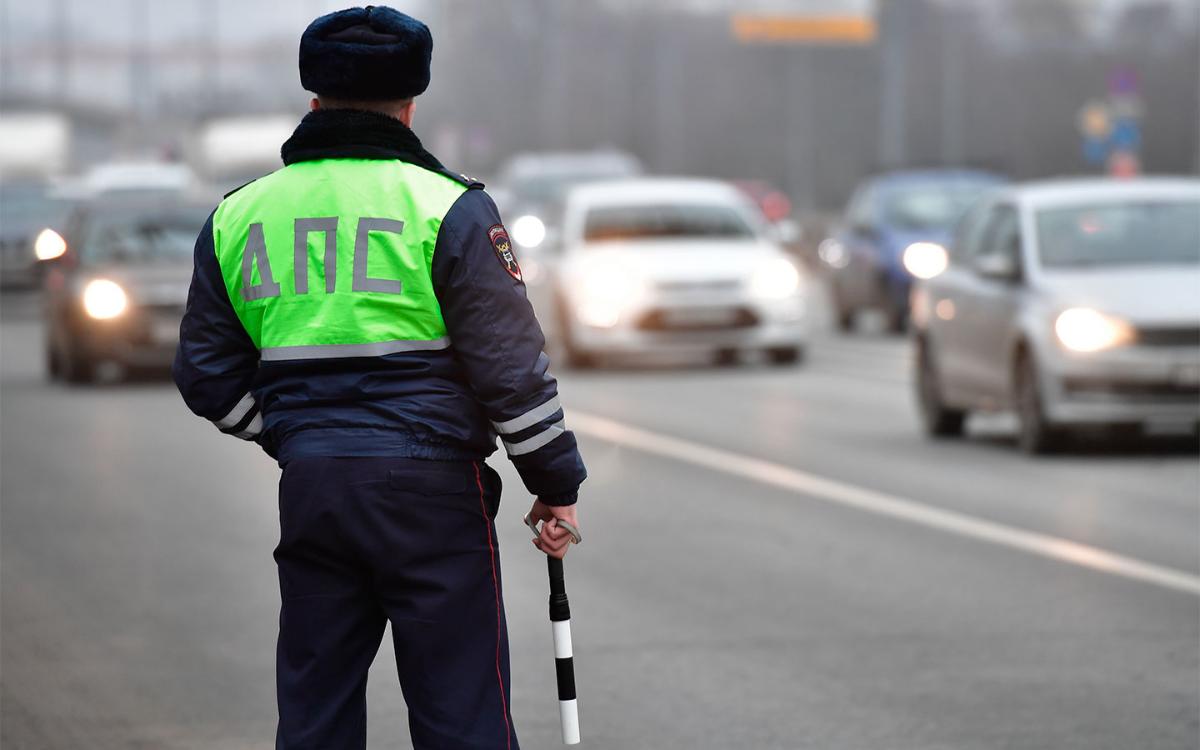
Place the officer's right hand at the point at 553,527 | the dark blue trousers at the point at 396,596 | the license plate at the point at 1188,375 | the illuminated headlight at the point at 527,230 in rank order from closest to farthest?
the dark blue trousers at the point at 396,596, the officer's right hand at the point at 553,527, the license plate at the point at 1188,375, the illuminated headlight at the point at 527,230

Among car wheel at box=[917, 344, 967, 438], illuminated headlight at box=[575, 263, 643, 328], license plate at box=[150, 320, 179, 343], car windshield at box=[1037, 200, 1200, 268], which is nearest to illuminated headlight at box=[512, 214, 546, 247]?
illuminated headlight at box=[575, 263, 643, 328]

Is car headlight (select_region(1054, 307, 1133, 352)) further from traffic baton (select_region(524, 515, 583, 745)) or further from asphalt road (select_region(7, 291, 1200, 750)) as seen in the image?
traffic baton (select_region(524, 515, 583, 745))

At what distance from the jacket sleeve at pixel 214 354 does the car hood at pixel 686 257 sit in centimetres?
1763

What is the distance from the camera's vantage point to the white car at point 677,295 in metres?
22.5

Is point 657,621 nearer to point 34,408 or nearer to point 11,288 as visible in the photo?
point 34,408

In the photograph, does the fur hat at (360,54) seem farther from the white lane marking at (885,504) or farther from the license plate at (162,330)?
the license plate at (162,330)

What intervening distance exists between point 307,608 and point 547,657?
4112 mm

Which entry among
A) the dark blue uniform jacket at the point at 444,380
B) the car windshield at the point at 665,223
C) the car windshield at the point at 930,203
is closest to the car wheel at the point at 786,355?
the car windshield at the point at 665,223

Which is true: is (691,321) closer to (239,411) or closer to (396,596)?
(239,411)

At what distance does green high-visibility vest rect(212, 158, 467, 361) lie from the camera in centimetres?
457

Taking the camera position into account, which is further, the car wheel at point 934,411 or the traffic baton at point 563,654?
the car wheel at point 934,411

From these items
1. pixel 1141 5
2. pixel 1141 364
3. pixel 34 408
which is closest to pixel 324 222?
pixel 1141 364

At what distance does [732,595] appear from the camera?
32.3 feet

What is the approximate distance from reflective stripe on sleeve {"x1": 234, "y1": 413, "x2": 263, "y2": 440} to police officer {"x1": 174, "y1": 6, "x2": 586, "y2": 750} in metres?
0.18
